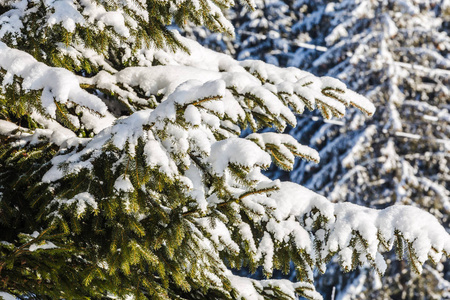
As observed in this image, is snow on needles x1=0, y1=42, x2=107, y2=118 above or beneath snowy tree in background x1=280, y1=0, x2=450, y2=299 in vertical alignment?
above

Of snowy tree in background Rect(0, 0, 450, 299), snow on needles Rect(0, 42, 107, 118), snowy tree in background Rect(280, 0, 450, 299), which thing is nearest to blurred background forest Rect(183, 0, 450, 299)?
snowy tree in background Rect(280, 0, 450, 299)

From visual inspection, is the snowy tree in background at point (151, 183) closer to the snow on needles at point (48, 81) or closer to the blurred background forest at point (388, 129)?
the snow on needles at point (48, 81)

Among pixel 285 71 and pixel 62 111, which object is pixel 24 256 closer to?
pixel 62 111

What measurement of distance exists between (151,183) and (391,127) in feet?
32.7

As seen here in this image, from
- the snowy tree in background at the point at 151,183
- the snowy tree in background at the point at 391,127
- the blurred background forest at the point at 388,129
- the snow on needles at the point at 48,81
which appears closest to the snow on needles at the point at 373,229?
the snowy tree in background at the point at 151,183

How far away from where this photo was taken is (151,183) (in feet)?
6.44

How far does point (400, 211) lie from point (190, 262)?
98 centimetres

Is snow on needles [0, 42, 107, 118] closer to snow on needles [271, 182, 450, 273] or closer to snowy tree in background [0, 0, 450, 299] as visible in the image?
snowy tree in background [0, 0, 450, 299]

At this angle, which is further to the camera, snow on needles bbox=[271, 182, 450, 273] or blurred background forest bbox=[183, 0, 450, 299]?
blurred background forest bbox=[183, 0, 450, 299]

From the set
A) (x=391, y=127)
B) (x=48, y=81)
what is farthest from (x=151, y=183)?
(x=391, y=127)

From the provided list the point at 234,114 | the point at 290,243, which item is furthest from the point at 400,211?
the point at 234,114

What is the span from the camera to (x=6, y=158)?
94.7 inches

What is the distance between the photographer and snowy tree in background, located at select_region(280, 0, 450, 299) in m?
10.6

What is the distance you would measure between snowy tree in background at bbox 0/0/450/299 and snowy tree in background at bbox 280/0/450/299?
8788mm
